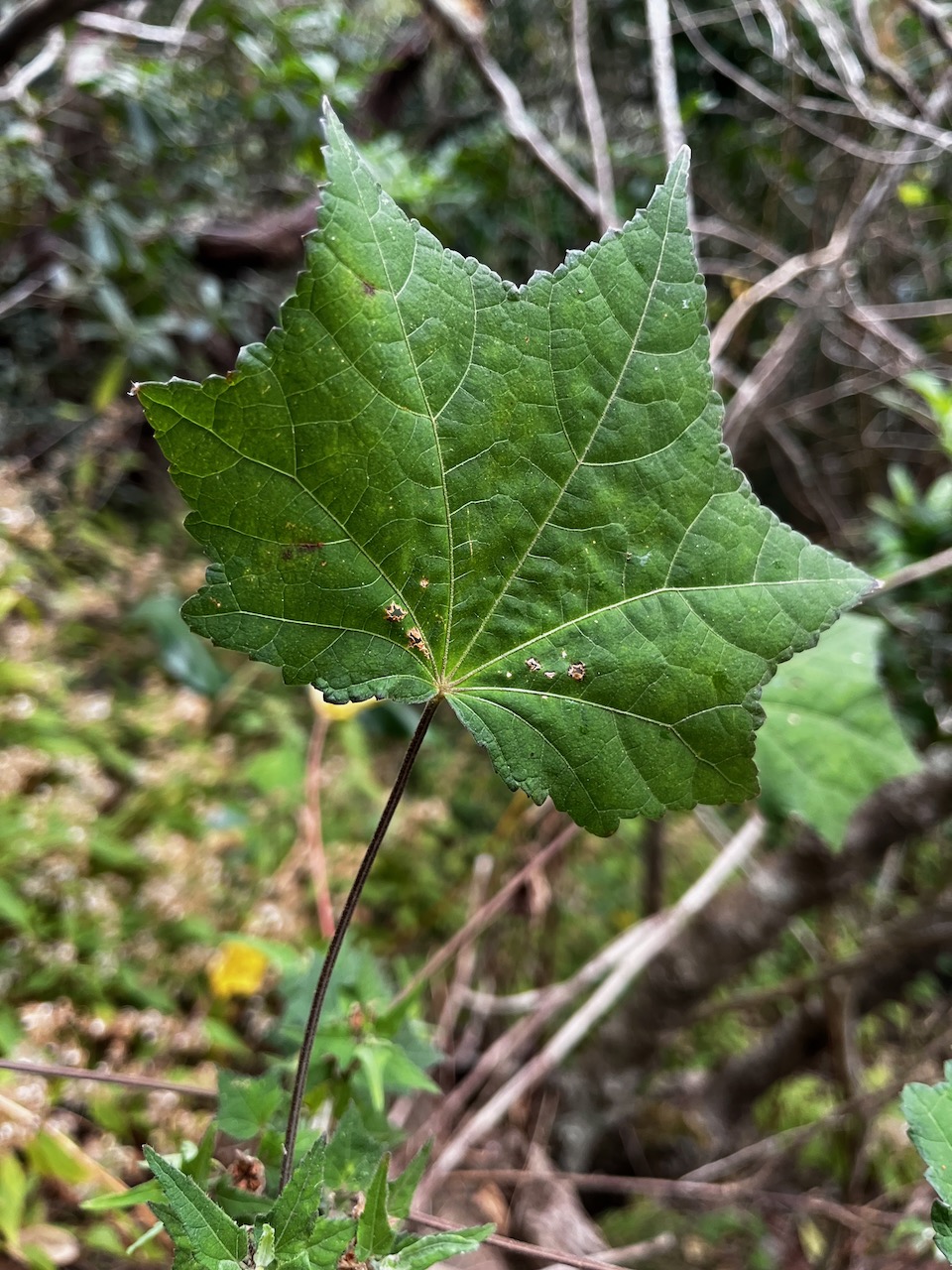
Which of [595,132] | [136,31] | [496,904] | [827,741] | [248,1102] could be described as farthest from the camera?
[136,31]

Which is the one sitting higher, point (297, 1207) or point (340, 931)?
point (340, 931)

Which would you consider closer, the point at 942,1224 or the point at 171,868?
the point at 942,1224

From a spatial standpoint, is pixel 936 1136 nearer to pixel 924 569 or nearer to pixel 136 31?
pixel 924 569

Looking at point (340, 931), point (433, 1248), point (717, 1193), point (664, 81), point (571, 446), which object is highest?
point (664, 81)

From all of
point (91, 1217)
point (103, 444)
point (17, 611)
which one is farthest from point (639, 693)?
point (103, 444)

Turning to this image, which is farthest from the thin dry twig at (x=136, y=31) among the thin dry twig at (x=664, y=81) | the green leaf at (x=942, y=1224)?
the green leaf at (x=942, y=1224)

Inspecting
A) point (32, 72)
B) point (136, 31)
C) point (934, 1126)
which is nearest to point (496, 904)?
point (934, 1126)

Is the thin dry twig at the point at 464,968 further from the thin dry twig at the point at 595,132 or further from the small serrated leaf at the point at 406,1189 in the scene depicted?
the thin dry twig at the point at 595,132
